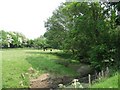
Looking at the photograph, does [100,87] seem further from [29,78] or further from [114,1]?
[29,78]

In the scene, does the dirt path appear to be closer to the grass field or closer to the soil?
the soil

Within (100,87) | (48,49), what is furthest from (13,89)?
(48,49)

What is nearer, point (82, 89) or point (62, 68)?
point (82, 89)

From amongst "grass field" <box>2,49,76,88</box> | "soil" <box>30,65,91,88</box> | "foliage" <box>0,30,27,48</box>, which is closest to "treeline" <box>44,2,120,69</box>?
"soil" <box>30,65,91,88</box>

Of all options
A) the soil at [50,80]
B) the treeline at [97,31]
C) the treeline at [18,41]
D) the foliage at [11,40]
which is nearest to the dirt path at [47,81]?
the soil at [50,80]

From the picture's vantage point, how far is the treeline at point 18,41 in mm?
53153

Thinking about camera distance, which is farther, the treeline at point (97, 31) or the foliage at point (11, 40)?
the foliage at point (11, 40)

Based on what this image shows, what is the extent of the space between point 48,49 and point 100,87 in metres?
39.7

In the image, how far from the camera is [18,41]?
59.4 metres

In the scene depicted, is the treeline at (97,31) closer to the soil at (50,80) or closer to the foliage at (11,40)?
the soil at (50,80)

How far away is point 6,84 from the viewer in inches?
908

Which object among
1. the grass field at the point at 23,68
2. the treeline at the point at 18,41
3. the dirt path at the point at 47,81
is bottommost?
the dirt path at the point at 47,81

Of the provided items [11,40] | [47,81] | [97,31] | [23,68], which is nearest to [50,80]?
[47,81]

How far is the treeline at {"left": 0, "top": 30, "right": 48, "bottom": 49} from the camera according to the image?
53153 mm
